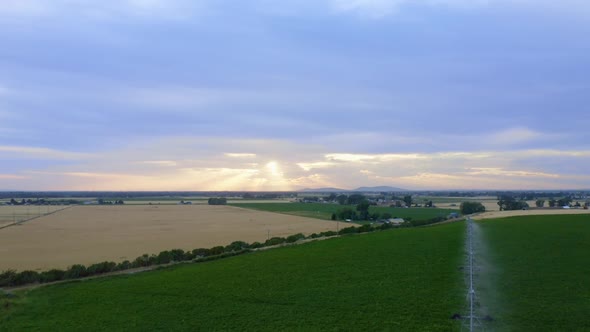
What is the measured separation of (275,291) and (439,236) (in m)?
22.6

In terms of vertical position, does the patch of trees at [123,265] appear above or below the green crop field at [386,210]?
below

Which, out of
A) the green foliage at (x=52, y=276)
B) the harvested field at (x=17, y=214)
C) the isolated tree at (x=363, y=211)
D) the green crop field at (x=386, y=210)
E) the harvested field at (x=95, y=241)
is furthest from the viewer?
the green crop field at (x=386, y=210)

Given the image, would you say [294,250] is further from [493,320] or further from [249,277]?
[493,320]

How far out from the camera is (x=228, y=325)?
54.4 feet

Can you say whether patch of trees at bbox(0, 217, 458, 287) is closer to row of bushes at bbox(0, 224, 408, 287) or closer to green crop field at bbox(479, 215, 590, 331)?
row of bushes at bbox(0, 224, 408, 287)

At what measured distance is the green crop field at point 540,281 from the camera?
15164 millimetres

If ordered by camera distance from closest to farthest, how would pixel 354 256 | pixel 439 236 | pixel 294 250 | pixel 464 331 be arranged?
pixel 464 331
pixel 354 256
pixel 294 250
pixel 439 236

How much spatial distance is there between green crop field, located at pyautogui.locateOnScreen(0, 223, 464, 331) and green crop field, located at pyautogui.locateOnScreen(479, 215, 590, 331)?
6.63 feet

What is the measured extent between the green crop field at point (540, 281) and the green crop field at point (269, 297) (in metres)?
2.02

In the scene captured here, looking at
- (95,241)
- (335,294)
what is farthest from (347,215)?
(335,294)

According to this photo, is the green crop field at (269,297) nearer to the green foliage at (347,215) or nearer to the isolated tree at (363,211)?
the green foliage at (347,215)

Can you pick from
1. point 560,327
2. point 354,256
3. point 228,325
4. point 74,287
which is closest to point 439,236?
point 354,256

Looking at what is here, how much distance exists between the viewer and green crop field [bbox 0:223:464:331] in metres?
16.7

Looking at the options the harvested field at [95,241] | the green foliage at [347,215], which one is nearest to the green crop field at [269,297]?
the harvested field at [95,241]
